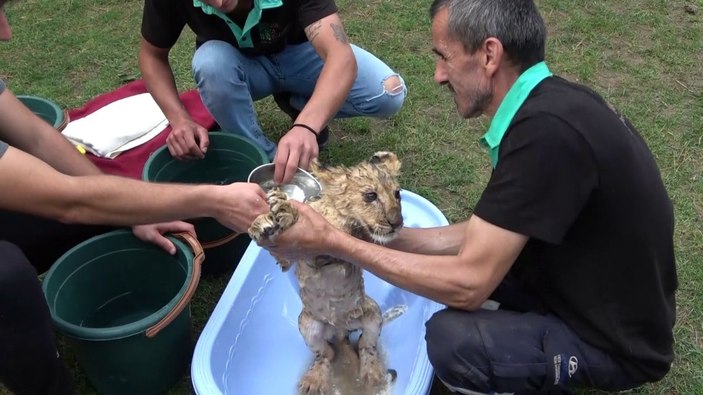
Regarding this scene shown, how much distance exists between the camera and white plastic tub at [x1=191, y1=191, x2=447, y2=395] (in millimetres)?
3424

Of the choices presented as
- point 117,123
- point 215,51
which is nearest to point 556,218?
point 215,51

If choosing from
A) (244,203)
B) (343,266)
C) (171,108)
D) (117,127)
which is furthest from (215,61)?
(343,266)

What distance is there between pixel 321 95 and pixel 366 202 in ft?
4.20

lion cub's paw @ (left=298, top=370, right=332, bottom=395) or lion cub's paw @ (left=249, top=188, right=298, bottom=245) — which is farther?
lion cub's paw @ (left=298, top=370, right=332, bottom=395)

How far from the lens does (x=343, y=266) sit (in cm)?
289

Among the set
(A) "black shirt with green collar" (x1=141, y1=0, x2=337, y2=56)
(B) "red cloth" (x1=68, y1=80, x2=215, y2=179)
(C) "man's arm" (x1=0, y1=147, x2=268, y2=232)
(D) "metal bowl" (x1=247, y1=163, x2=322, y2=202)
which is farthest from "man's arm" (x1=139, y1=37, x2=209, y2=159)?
(C) "man's arm" (x1=0, y1=147, x2=268, y2=232)

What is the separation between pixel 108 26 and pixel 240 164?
3586 millimetres

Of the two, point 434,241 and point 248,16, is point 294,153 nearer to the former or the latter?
point 434,241

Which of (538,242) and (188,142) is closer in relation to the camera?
(538,242)

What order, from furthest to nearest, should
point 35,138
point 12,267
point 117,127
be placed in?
point 117,127 → point 35,138 → point 12,267

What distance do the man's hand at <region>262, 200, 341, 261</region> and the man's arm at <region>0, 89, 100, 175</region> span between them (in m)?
1.69

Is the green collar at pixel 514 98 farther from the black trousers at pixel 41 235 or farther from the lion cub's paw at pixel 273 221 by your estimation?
the black trousers at pixel 41 235

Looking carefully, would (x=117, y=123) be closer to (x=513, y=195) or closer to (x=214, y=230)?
(x=214, y=230)

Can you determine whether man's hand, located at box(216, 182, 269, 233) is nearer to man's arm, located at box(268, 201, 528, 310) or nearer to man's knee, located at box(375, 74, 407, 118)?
man's arm, located at box(268, 201, 528, 310)
